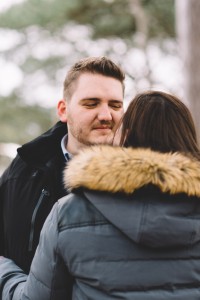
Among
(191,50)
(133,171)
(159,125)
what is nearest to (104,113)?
(159,125)

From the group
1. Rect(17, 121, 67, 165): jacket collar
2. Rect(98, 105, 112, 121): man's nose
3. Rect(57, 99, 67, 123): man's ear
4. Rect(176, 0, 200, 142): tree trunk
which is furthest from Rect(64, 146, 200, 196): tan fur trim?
Rect(176, 0, 200, 142): tree trunk

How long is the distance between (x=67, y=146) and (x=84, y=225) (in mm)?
1151

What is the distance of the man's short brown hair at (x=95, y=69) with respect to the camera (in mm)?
2965

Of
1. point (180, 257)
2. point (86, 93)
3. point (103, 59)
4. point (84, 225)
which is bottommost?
point (180, 257)

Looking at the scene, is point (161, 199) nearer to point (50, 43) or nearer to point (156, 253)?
point (156, 253)

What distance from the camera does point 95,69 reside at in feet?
9.77

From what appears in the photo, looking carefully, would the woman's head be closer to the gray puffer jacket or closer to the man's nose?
the gray puffer jacket

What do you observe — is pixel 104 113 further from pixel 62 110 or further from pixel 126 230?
pixel 126 230

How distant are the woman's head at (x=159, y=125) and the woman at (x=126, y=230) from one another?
6 centimetres

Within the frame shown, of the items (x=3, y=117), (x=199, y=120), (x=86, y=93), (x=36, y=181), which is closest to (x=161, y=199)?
(x=36, y=181)

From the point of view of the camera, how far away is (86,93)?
2.91 metres

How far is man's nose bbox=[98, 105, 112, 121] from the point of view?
9.32 feet

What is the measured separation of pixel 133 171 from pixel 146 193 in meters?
0.09

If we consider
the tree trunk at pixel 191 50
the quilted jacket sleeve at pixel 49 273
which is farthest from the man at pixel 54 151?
the tree trunk at pixel 191 50
